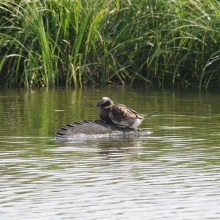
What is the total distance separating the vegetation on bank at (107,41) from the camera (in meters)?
14.5

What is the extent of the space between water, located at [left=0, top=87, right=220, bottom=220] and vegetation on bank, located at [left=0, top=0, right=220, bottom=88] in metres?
3.19

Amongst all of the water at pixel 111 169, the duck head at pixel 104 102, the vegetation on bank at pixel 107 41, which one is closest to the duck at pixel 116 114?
the duck head at pixel 104 102

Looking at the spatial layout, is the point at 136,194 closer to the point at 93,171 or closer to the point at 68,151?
the point at 93,171

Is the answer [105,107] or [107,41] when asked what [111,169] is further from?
[107,41]

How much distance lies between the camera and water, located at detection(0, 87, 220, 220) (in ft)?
18.0

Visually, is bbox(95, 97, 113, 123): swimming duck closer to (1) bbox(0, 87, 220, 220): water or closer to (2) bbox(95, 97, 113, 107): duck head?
(2) bbox(95, 97, 113, 107): duck head

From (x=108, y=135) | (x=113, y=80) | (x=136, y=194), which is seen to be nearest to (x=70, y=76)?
(x=113, y=80)

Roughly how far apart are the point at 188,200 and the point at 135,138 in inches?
121

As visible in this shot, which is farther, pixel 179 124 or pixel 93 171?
pixel 179 124

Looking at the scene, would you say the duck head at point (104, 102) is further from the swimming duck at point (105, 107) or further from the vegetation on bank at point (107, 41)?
the vegetation on bank at point (107, 41)

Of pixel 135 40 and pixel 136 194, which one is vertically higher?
pixel 135 40

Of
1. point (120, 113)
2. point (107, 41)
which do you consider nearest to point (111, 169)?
point (120, 113)

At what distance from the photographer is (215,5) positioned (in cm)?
1448

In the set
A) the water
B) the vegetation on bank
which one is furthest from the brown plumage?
the vegetation on bank
